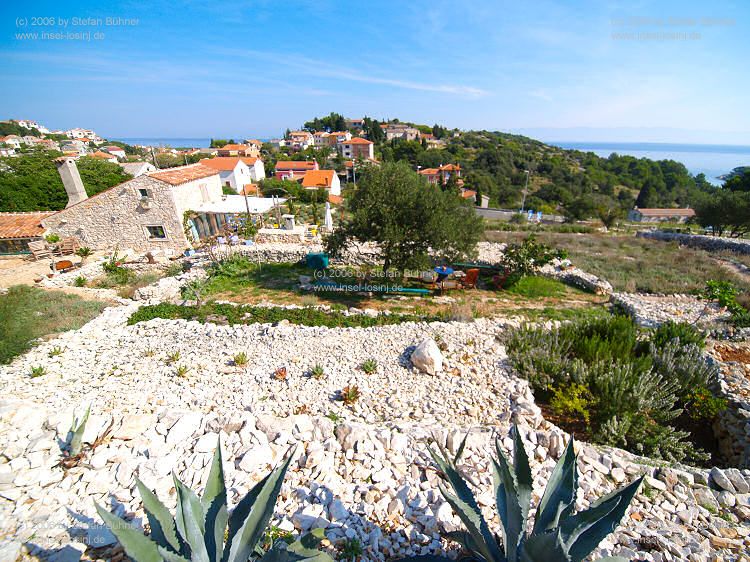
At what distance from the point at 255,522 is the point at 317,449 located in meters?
1.50

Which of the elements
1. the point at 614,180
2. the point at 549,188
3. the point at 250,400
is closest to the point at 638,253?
the point at 250,400

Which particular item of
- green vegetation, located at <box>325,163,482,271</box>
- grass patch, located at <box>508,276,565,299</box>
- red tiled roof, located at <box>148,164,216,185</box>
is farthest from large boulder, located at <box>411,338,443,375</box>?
red tiled roof, located at <box>148,164,216,185</box>

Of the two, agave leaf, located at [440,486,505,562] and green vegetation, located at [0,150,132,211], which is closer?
agave leaf, located at [440,486,505,562]

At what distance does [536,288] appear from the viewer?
11648 mm

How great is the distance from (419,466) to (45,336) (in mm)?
9677

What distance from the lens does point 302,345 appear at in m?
6.98

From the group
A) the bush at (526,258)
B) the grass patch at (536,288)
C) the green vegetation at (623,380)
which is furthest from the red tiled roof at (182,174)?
the green vegetation at (623,380)

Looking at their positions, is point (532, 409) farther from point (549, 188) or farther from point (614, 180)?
point (614, 180)

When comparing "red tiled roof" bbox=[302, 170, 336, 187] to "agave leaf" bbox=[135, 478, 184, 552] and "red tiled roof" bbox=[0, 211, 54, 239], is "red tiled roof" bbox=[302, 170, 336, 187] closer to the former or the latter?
"red tiled roof" bbox=[0, 211, 54, 239]

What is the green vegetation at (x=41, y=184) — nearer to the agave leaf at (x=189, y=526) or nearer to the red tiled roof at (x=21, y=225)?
the red tiled roof at (x=21, y=225)

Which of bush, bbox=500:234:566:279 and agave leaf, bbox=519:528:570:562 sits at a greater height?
agave leaf, bbox=519:528:570:562

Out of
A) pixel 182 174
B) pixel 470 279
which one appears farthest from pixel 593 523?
pixel 182 174

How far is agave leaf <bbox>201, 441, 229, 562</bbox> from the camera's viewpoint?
2.18 meters

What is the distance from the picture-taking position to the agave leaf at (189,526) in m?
2.08
